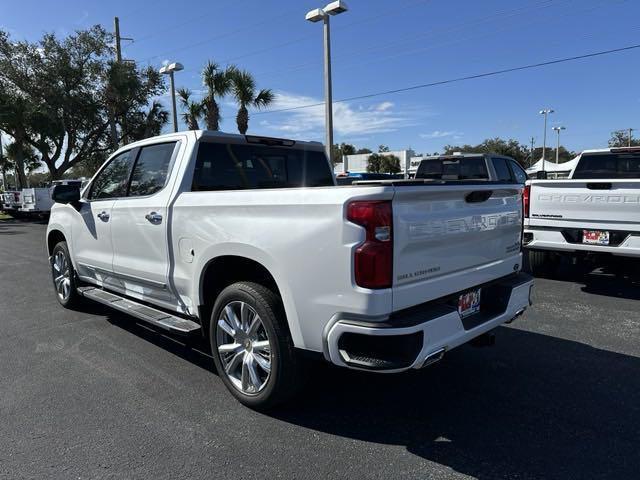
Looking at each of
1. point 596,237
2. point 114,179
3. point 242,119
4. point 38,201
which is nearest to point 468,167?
point 596,237

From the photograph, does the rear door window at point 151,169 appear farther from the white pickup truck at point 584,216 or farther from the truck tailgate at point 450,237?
the white pickup truck at point 584,216

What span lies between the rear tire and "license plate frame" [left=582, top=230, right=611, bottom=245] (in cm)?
105

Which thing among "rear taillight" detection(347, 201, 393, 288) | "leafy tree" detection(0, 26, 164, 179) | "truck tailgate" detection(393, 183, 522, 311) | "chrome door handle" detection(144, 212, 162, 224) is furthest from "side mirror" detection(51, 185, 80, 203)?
"leafy tree" detection(0, 26, 164, 179)

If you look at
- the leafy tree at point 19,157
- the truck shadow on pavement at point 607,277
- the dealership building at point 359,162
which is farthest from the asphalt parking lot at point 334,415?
the dealership building at point 359,162

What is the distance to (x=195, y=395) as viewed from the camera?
11.7 ft

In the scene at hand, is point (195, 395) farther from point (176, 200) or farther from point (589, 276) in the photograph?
point (589, 276)

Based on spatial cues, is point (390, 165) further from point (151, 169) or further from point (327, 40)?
point (151, 169)

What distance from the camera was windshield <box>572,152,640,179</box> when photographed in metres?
7.56

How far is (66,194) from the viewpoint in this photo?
16.7 ft

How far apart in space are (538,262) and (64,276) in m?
6.69

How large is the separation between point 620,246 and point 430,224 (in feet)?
14.7

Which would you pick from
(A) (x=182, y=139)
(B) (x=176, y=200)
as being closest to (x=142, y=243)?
(B) (x=176, y=200)

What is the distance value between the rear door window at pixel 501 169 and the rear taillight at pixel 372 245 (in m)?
9.26

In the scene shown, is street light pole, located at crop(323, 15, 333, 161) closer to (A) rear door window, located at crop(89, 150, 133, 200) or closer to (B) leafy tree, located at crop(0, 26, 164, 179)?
(A) rear door window, located at crop(89, 150, 133, 200)
